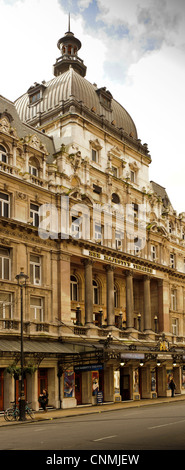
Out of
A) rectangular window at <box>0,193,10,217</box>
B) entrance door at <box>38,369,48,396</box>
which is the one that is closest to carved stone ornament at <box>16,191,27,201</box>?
rectangular window at <box>0,193,10,217</box>

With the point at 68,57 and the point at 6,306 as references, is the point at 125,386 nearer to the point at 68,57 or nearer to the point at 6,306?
the point at 6,306

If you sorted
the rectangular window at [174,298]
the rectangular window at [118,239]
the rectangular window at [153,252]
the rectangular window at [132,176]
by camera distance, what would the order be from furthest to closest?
the rectangular window at [174,298] < the rectangular window at [132,176] < the rectangular window at [153,252] < the rectangular window at [118,239]

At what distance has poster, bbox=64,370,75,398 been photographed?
137 ft

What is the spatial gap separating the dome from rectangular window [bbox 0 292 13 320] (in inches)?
817

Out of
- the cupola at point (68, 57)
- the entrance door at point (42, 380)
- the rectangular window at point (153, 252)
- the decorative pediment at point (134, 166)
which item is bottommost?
the entrance door at point (42, 380)

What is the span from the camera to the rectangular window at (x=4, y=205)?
132ft

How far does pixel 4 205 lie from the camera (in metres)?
40.8

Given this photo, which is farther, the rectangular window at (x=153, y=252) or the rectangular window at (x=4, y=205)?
the rectangular window at (x=153, y=252)

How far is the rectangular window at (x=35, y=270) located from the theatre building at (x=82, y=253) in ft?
0.31

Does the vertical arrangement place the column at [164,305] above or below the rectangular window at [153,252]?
below

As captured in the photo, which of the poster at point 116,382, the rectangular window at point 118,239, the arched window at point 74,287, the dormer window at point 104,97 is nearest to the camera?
the poster at point 116,382

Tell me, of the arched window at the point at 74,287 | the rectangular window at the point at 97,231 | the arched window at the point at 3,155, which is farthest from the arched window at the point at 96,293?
the arched window at the point at 3,155

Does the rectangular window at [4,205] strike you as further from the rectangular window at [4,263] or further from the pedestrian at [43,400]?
the pedestrian at [43,400]
